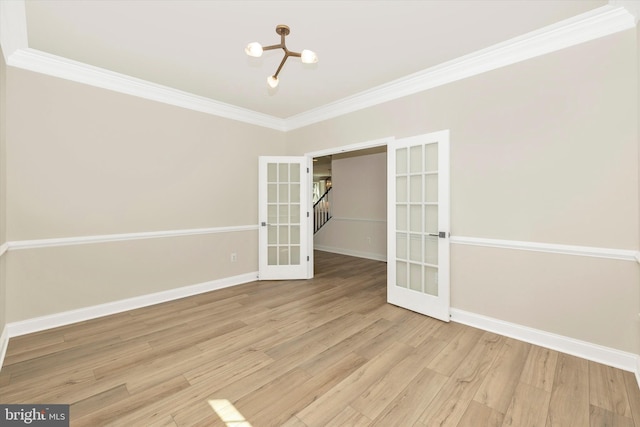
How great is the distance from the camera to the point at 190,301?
12.0 ft

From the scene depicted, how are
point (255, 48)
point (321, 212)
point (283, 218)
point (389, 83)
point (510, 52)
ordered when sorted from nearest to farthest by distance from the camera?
point (255, 48)
point (510, 52)
point (389, 83)
point (283, 218)
point (321, 212)

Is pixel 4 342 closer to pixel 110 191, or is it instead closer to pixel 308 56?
pixel 110 191

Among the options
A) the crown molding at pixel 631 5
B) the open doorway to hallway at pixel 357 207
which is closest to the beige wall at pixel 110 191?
the open doorway to hallway at pixel 357 207

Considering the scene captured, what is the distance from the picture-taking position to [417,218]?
3340 mm

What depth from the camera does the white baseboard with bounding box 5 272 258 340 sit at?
2746mm

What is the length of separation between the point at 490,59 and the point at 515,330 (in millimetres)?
2705

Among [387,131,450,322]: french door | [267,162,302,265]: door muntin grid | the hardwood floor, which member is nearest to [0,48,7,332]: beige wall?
the hardwood floor

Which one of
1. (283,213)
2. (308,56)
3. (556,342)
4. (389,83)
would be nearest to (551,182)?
(556,342)

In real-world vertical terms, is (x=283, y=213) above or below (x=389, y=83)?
below

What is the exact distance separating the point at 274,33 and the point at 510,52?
228 cm

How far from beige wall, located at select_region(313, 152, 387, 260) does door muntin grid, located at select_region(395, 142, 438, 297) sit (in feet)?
9.38

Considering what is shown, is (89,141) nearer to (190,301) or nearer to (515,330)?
(190,301)

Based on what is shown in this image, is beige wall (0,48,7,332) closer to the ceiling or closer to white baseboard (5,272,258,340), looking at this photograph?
white baseboard (5,272,258,340)

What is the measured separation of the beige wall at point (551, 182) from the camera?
2191 mm
